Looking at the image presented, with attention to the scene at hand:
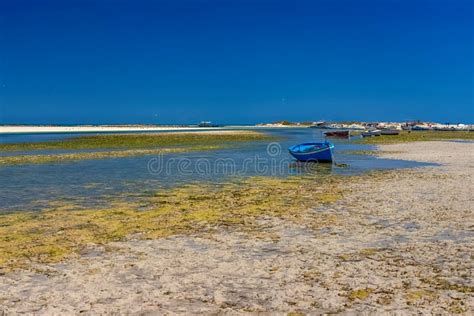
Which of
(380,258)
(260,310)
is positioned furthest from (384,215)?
(260,310)

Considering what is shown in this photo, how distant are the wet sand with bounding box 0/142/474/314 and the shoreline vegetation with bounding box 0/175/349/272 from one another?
60 centimetres

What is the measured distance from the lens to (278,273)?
7.45 metres

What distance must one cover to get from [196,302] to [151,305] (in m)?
0.65

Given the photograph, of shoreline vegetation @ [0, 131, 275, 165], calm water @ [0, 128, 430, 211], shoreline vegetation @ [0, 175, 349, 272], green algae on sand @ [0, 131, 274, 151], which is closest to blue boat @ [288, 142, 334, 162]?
calm water @ [0, 128, 430, 211]

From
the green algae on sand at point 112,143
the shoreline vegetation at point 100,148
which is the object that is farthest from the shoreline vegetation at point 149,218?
the green algae on sand at point 112,143

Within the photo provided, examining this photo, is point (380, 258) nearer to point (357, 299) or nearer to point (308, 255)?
point (308, 255)

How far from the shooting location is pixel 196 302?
20.6 ft

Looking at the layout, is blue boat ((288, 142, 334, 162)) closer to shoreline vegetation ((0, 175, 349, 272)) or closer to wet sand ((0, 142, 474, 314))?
shoreline vegetation ((0, 175, 349, 272))

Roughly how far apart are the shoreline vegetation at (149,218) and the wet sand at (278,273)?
0.60m

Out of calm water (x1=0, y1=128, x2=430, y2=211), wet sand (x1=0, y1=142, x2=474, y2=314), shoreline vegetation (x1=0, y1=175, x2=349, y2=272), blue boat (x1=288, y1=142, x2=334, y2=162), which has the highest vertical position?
blue boat (x1=288, y1=142, x2=334, y2=162)

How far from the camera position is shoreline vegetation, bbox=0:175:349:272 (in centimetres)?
917

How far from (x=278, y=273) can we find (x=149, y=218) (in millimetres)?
5486

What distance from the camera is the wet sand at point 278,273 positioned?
6.18 metres

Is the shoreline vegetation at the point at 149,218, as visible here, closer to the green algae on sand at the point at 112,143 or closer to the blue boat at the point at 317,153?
the blue boat at the point at 317,153
